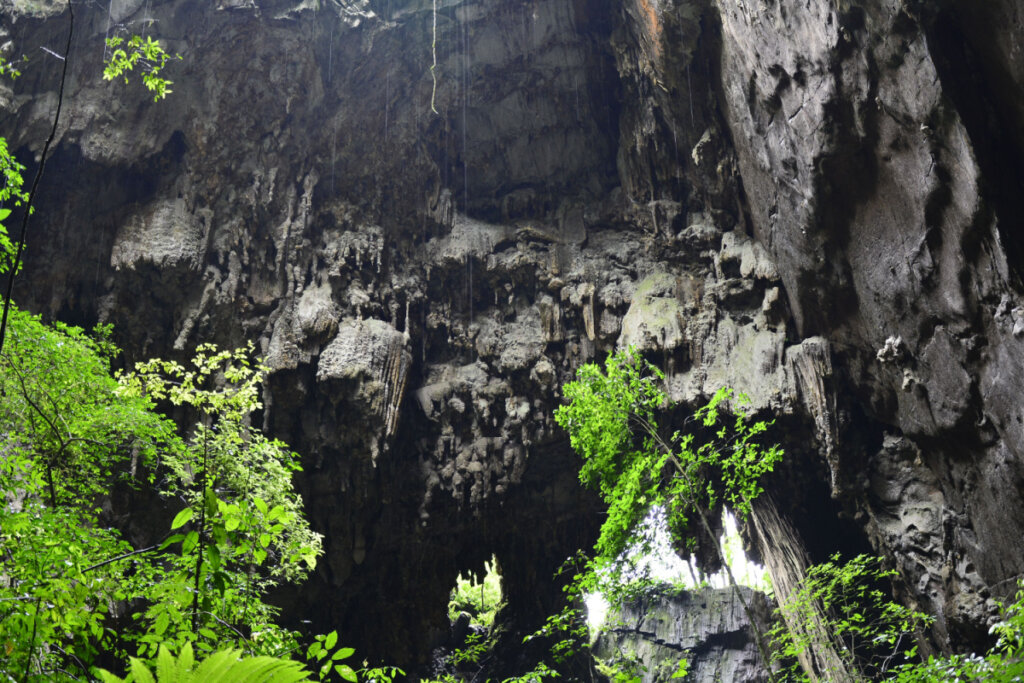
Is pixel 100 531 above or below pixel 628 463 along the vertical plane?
below

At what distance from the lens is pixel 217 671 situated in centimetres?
197

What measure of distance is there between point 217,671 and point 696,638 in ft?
54.8

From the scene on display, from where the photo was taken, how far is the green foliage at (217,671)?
1.93 meters

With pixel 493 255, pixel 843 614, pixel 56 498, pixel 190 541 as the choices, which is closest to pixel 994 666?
pixel 190 541

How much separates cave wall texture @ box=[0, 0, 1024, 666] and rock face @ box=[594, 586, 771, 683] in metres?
4.35

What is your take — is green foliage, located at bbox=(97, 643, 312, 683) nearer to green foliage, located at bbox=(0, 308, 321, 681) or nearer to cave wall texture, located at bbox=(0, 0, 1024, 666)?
green foliage, located at bbox=(0, 308, 321, 681)

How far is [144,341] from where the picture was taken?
11352 millimetres

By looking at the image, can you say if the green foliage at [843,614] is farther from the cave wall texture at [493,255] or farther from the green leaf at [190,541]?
the green leaf at [190,541]

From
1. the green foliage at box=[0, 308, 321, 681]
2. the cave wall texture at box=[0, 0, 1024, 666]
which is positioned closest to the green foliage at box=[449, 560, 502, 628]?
the cave wall texture at box=[0, 0, 1024, 666]

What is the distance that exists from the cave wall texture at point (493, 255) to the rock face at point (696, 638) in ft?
14.3

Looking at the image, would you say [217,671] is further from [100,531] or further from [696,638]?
[696,638]

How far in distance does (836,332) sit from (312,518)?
8.40 meters

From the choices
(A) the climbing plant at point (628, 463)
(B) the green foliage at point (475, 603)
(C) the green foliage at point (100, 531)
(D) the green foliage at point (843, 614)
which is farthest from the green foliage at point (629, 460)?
(B) the green foliage at point (475, 603)

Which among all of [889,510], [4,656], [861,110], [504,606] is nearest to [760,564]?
[889,510]
